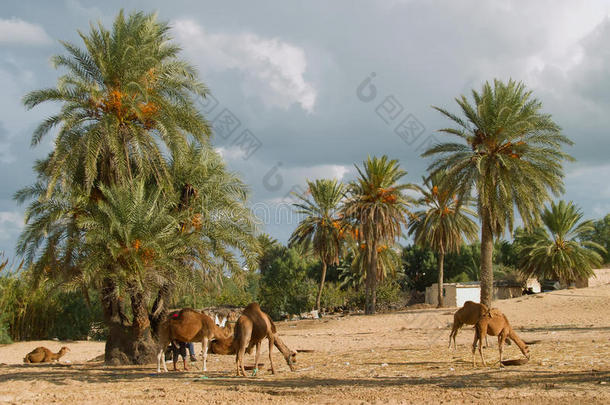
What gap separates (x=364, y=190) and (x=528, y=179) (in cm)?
1566

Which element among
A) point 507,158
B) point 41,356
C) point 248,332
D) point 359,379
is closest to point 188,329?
point 248,332

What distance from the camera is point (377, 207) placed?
124 ft

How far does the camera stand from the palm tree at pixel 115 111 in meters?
14.9

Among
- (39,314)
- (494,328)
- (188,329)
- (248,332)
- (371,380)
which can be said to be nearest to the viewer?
(371,380)

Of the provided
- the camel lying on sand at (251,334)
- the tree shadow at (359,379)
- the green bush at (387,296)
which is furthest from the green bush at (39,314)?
the green bush at (387,296)

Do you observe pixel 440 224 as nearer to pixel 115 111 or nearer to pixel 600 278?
pixel 600 278

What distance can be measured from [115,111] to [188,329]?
6.58m

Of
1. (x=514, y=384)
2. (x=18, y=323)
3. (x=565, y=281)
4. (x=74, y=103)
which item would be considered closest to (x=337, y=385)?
(x=514, y=384)

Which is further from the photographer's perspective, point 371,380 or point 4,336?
point 4,336

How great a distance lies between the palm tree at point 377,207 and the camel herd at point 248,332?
23.9 metres

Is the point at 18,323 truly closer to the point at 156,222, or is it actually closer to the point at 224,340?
the point at 156,222

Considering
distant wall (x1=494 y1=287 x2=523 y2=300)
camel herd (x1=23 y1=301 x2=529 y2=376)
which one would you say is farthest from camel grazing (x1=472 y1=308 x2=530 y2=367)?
distant wall (x1=494 y1=287 x2=523 y2=300)

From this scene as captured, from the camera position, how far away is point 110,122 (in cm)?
1487

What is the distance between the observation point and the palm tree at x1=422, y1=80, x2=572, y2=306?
23.8m
